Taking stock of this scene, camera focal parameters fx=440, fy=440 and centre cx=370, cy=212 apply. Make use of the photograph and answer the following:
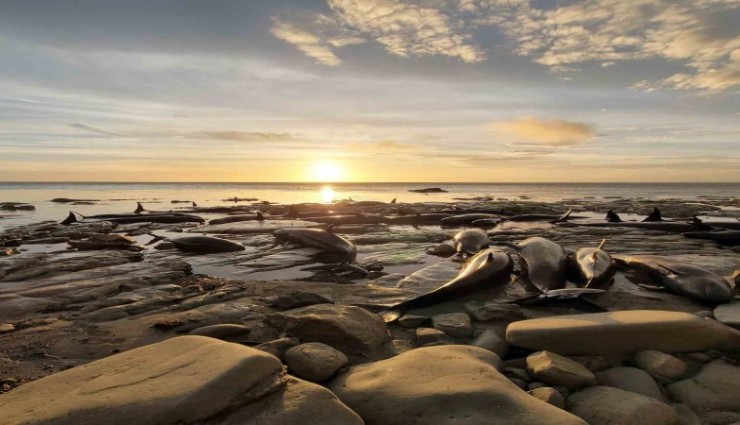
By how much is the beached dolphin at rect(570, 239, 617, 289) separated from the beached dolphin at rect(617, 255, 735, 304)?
1.91ft

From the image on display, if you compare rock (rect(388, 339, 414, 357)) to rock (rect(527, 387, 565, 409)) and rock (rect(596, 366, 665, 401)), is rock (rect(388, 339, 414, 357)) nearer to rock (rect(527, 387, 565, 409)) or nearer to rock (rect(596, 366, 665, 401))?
rock (rect(527, 387, 565, 409))

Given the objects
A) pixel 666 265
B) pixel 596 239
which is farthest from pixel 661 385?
pixel 596 239

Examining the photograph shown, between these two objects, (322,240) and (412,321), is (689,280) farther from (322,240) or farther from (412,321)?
(322,240)

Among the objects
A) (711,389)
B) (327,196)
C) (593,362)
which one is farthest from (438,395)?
(327,196)

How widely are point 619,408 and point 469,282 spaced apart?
316cm

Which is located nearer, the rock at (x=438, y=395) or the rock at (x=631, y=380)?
the rock at (x=438, y=395)

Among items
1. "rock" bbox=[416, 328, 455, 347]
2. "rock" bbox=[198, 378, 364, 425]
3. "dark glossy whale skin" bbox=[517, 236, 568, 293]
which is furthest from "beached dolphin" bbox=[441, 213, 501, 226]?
"rock" bbox=[198, 378, 364, 425]

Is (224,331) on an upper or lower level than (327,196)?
lower

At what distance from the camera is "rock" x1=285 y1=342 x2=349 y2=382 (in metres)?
3.38

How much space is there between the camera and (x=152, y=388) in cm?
277

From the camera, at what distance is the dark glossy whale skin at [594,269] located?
646 centimetres

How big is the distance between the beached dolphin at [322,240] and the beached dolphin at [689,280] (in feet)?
17.8

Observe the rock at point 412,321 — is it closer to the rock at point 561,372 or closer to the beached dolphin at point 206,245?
the rock at point 561,372

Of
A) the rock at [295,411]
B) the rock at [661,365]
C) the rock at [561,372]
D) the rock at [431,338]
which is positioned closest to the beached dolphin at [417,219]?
the rock at [431,338]
